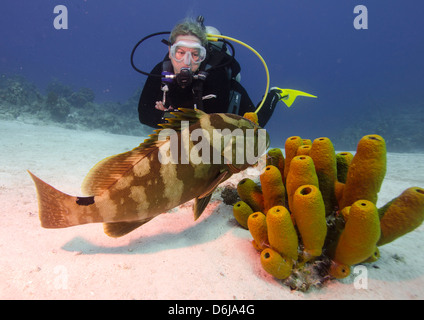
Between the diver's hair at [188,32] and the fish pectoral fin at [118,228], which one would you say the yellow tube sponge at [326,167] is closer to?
the fish pectoral fin at [118,228]

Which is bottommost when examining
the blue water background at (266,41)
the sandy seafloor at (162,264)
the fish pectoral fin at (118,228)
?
the sandy seafloor at (162,264)

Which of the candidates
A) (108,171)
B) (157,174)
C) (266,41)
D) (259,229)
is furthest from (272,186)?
(266,41)

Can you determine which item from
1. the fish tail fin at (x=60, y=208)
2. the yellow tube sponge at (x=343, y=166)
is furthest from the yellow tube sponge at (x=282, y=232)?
the fish tail fin at (x=60, y=208)

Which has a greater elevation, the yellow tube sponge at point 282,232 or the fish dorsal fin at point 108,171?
the fish dorsal fin at point 108,171

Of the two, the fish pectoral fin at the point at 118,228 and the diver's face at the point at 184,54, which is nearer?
the fish pectoral fin at the point at 118,228

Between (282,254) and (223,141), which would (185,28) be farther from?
(282,254)

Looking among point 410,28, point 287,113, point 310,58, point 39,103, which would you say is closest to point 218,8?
point 310,58

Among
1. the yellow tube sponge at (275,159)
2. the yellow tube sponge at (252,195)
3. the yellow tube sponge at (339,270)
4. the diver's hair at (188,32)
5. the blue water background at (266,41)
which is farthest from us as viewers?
the blue water background at (266,41)

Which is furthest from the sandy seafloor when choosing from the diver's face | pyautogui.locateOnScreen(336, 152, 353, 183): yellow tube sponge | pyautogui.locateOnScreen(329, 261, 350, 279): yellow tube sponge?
the diver's face

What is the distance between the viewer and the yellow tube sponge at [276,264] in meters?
1.86

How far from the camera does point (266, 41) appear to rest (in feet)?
388

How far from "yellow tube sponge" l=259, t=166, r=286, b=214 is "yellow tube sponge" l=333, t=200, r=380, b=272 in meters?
0.69

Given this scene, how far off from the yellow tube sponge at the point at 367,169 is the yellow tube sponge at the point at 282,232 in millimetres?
770
